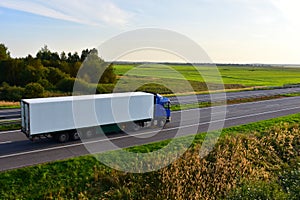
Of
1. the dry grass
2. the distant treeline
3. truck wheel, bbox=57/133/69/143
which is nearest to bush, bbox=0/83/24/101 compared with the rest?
the distant treeline

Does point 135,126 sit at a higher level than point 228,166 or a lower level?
higher

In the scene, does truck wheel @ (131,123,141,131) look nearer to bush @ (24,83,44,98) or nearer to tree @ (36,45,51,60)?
bush @ (24,83,44,98)

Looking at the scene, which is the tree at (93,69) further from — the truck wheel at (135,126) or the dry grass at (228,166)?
the dry grass at (228,166)

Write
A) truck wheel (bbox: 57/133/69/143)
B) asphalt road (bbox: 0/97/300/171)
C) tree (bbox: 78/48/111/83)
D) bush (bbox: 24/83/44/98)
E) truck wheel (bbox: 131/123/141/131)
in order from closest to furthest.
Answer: asphalt road (bbox: 0/97/300/171) < truck wheel (bbox: 57/133/69/143) < truck wheel (bbox: 131/123/141/131) < bush (bbox: 24/83/44/98) < tree (bbox: 78/48/111/83)

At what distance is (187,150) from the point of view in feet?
52.1

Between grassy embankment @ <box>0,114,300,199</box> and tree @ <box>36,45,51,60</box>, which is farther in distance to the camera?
tree @ <box>36,45,51,60</box>

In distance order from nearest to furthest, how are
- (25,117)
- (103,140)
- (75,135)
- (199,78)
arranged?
(25,117) < (75,135) < (103,140) < (199,78)

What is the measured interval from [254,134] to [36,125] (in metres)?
13.8

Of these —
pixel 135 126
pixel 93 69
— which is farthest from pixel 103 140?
pixel 93 69

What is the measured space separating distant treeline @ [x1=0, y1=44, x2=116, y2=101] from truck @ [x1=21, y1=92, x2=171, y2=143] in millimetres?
Answer: 19421

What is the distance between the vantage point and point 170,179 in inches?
507

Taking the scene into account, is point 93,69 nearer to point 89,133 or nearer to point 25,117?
point 89,133

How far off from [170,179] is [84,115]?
21.6 ft

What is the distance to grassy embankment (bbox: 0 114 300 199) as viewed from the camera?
38.3ft
